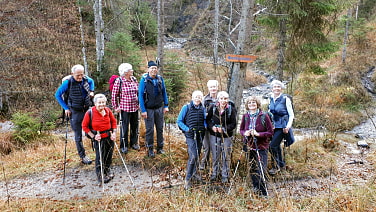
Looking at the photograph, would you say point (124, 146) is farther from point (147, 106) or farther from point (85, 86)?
point (85, 86)

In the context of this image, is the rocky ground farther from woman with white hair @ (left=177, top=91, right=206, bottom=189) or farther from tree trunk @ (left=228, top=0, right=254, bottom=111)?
tree trunk @ (left=228, top=0, right=254, bottom=111)

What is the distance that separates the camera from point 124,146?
17.9ft

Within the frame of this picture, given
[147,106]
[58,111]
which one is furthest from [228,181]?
[58,111]

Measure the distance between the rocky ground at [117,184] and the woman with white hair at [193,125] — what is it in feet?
1.47

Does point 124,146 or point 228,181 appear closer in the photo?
point 228,181

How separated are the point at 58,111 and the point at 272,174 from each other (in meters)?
10.2

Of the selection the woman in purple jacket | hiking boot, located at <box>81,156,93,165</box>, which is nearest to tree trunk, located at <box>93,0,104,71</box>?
hiking boot, located at <box>81,156,93,165</box>

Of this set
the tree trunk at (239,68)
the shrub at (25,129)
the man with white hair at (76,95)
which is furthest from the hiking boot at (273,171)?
the shrub at (25,129)

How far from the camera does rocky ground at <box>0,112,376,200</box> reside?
14.0 feet

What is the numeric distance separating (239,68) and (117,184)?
3.25 metres

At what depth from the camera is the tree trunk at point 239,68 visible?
14.6ft

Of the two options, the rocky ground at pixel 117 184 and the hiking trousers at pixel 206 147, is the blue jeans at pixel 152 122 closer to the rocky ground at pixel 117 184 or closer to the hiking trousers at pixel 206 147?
the rocky ground at pixel 117 184

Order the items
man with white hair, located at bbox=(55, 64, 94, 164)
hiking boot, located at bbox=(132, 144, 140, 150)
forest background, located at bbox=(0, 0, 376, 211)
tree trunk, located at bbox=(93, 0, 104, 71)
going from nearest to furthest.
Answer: man with white hair, located at bbox=(55, 64, 94, 164) → hiking boot, located at bbox=(132, 144, 140, 150) → forest background, located at bbox=(0, 0, 376, 211) → tree trunk, located at bbox=(93, 0, 104, 71)

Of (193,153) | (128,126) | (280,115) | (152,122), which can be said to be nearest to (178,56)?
(128,126)
